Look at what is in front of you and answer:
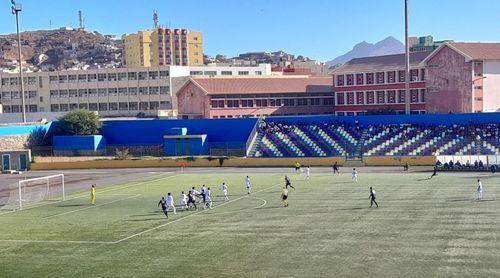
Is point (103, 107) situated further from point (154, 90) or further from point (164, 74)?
point (164, 74)

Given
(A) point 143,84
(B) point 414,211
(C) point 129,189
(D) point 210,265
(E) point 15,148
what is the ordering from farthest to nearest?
(A) point 143,84
(E) point 15,148
(C) point 129,189
(B) point 414,211
(D) point 210,265

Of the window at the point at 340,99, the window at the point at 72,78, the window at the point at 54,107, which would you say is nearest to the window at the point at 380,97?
the window at the point at 340,99

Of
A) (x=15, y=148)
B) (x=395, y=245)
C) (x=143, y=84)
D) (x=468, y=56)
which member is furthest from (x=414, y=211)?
(x=143, y=84)

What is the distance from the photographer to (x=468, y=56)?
93375mm

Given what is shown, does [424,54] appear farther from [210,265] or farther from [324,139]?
[210,265]

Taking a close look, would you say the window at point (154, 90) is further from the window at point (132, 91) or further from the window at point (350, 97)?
the window at point (350, 97)

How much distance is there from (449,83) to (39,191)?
2564 inches

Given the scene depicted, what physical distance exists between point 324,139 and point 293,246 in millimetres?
53581

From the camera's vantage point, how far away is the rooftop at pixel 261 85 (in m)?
109

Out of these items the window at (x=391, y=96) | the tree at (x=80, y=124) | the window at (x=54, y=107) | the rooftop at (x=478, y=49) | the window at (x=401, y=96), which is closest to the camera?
the rooftop at (x=478, y=49)

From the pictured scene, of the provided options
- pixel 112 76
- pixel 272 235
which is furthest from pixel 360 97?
pixel 272 235

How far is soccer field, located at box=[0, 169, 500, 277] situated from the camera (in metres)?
27.6

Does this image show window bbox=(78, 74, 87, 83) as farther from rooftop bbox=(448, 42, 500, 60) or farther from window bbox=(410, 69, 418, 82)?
rooftop bbox=(448, 42, 500, 60)

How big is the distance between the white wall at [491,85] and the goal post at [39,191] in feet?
212
